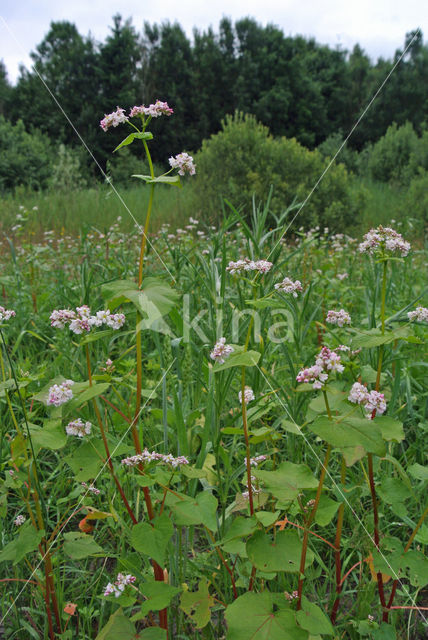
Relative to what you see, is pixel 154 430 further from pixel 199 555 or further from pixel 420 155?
pixel 420 155

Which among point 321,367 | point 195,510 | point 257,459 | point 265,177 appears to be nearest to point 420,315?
point 321,367

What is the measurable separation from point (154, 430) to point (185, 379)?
24 centimetres

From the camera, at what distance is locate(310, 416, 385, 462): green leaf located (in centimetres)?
86

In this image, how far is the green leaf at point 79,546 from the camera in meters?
1.08

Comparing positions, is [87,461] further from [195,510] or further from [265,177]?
[265,177]

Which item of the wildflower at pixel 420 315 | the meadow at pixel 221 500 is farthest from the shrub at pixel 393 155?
the wildflower at pixel 420 315

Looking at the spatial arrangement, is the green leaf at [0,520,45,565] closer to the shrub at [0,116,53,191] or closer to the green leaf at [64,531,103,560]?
the green leaf at [64,531,103,560]

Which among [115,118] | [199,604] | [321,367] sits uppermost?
[115,118]

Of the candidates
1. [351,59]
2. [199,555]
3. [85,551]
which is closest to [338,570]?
[199,555]

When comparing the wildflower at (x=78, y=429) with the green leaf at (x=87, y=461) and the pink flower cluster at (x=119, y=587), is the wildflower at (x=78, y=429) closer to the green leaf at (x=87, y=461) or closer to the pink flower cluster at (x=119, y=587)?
the green leaf at (x=87, y=461)

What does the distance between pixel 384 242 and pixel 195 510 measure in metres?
0.80

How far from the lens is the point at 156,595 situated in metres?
0.94

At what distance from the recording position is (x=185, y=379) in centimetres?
180

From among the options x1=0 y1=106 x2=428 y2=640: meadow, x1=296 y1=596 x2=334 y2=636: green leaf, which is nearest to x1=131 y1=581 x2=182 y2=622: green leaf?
x1=0 y1=106 x2=428 y2=640: meadow
